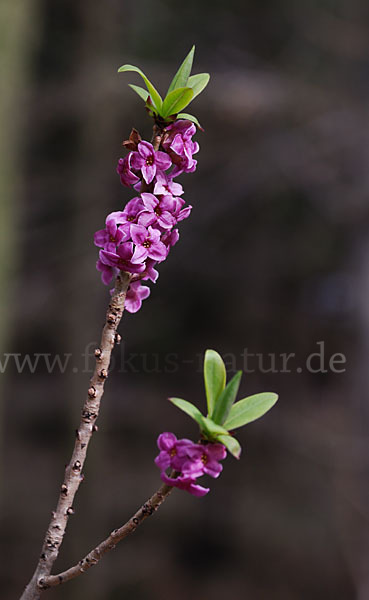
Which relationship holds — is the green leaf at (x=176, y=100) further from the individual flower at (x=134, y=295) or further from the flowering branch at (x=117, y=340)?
the individual flower at (x=134, y=295)

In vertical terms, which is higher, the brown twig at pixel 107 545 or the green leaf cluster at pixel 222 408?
the green leaf cluster at pixel 222 408

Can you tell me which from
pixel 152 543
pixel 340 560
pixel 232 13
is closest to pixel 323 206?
pixel 232 13

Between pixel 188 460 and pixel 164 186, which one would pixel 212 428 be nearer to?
pixel 188 460

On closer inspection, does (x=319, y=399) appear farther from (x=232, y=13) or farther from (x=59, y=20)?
(x=59, y=20)

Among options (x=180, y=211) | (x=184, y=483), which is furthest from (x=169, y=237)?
(x=184, y=483)

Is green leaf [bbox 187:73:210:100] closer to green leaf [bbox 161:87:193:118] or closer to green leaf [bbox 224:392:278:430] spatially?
green leaf [bbox 161:87:193:118]

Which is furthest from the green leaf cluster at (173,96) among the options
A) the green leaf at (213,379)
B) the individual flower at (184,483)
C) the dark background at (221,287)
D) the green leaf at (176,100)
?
the dark background at (221,287)
